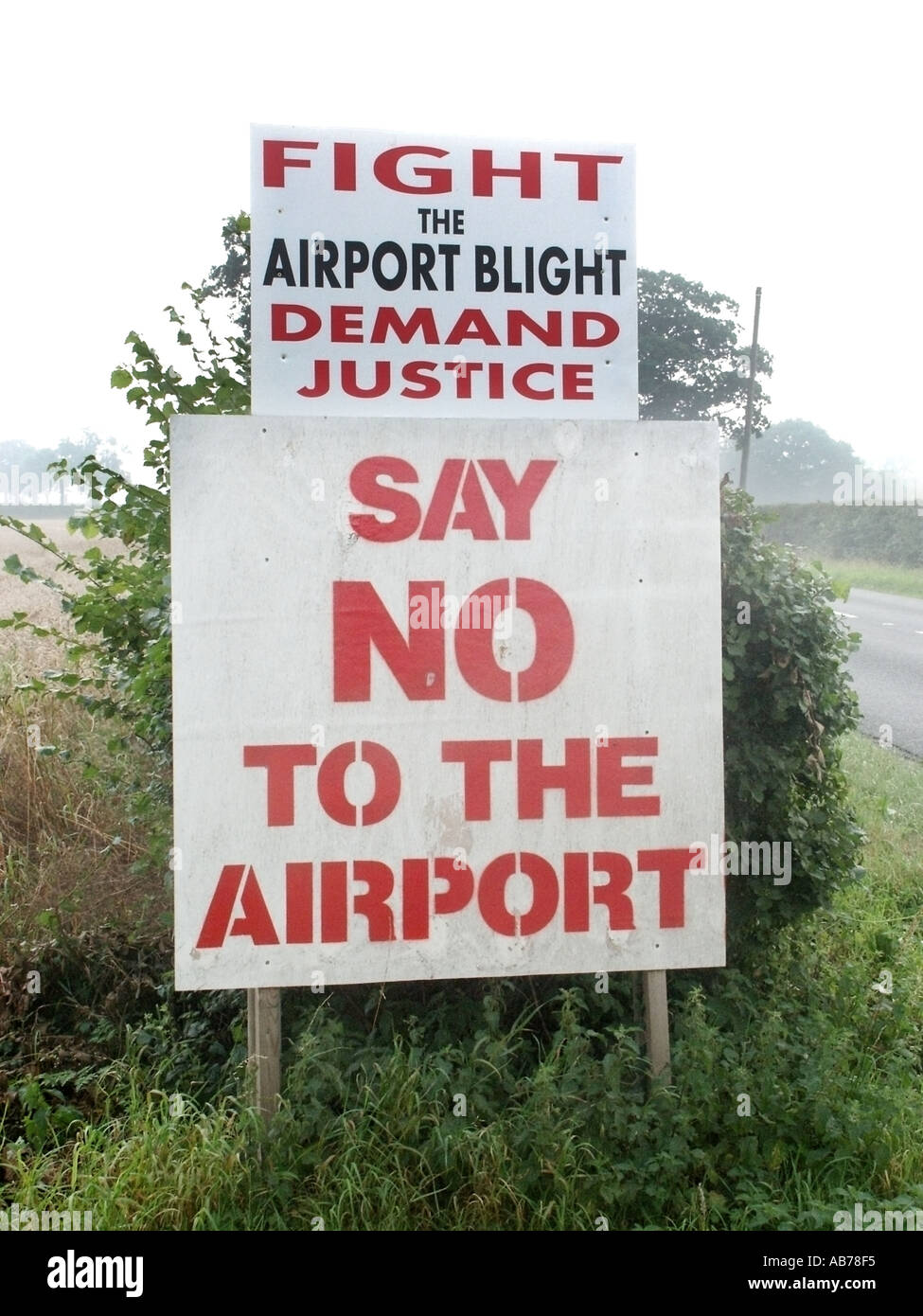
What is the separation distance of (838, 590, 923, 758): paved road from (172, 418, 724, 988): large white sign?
9.63ft

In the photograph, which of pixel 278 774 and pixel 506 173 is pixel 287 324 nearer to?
pixel 506 173

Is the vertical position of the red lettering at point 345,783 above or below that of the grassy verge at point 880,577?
below

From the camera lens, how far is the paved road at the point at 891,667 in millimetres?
9875

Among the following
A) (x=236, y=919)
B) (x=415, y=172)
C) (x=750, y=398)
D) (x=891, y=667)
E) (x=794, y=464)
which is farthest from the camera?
(x=794, y=464)

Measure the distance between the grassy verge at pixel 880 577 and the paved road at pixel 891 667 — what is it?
225cm

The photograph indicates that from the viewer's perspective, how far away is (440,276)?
3654 mm

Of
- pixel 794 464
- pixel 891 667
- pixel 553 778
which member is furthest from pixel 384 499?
pixel 794 464

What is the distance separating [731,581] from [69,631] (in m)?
6.07

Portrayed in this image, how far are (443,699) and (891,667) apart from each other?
10.7m

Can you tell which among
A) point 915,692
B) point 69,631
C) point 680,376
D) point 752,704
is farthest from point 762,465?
point 752,704

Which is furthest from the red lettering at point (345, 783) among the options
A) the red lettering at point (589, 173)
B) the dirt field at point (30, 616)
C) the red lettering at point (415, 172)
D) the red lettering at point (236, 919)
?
the dirt field at point (30, 616)

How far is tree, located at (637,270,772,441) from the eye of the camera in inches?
1118

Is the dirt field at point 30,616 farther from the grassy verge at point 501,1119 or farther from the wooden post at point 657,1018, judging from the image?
the wooden post at point 657,1018
